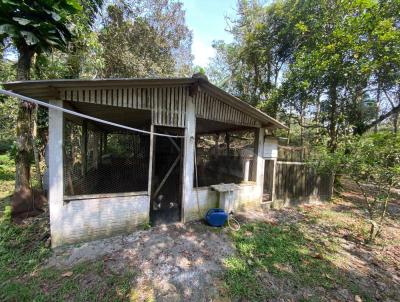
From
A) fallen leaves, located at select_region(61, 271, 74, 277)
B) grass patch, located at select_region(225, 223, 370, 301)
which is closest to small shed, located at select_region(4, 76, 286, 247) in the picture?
fallen leaves, located at select_region(61, 271, 74, 277)

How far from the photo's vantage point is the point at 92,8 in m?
5.45

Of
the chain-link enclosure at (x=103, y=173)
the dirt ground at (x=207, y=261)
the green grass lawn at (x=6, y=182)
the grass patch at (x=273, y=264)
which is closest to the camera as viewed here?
the dirt ground at (x=207, y=261)

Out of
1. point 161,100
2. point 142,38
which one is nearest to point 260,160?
point 161,100

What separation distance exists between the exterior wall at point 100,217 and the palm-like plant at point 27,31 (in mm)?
1780

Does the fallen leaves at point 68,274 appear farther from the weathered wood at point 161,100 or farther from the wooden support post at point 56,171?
the weathered wood at point 161,100

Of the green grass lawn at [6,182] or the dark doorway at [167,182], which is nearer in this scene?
the dark doorway at [167,182]

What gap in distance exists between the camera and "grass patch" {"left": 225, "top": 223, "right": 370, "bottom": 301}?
281 cm

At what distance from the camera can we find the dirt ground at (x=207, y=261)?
2.69m

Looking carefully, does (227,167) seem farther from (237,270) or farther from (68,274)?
(68,274)

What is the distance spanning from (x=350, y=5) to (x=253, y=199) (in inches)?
311

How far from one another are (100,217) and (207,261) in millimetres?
2155

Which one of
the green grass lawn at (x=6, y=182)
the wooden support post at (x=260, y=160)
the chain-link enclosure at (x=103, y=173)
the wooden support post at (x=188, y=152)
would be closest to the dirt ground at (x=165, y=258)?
the wooden support post at (x=188, y=152)

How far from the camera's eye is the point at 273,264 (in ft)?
10.8

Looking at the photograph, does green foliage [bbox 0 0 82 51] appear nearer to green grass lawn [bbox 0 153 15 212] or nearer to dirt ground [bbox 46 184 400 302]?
dirt ground [bbox 46 184 400 302]
